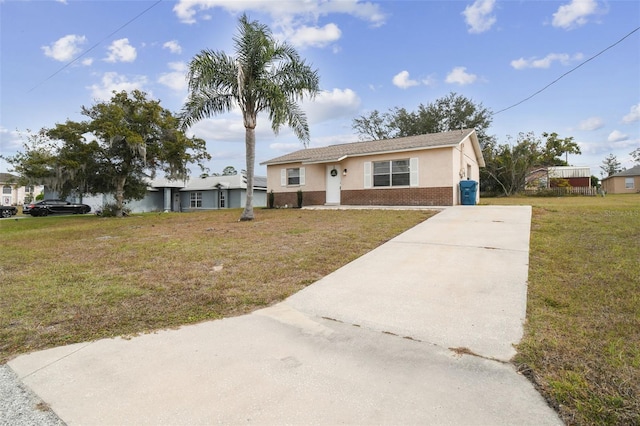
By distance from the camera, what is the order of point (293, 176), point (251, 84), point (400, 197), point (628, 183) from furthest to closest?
1. point (628, 183)
2. point (293, 176)
3. point (400, 197)
4. point (251, 84)

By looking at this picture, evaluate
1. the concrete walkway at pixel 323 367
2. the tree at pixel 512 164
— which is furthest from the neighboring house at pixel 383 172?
the tree at pixel 512 164

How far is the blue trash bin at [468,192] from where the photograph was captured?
14688 millimetres

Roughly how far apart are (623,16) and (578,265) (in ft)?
31.6

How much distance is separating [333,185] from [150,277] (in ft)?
44.3

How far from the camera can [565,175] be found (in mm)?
37500

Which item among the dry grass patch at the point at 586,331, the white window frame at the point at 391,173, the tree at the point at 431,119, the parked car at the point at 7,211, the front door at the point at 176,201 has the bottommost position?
the dry grass patch at the point at 586,331

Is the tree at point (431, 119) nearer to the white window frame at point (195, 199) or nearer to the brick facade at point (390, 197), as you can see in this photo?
the white window frame at point (195, 199)

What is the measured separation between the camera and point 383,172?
632 inches

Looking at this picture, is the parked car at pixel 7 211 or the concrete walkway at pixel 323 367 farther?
the parked car at pixel 7 211

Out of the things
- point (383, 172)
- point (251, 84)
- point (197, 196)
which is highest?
A: point (251, 84)

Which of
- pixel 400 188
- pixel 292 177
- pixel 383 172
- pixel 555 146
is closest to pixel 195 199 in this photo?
pixel 292 177

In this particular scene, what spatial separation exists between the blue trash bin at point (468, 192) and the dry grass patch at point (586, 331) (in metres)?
8.90

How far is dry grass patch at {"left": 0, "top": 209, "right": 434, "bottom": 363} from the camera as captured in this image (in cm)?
333

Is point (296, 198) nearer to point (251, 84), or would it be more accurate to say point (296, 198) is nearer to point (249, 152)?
point (249, 152)
